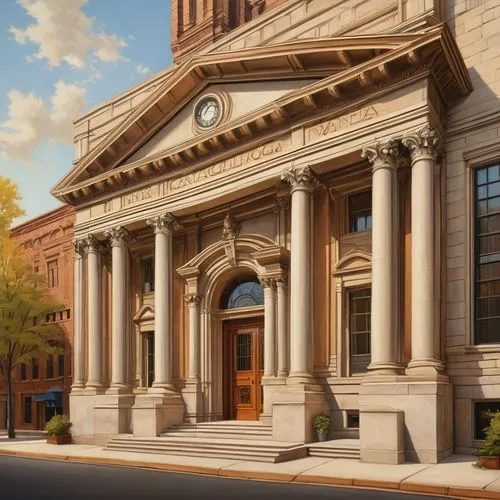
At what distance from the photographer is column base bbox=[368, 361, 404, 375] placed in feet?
60.6

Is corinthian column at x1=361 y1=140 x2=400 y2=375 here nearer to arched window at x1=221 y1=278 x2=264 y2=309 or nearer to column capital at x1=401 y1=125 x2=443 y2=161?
column capital at x1=401 y1=125 x2=443 y2=161

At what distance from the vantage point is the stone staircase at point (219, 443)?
61.4 ft

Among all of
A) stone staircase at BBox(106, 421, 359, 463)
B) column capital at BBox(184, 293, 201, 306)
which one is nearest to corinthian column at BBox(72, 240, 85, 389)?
stone staircase at BBox(106, 421, 359, 463)

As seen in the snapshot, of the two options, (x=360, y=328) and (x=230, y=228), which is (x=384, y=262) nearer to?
(x=360, y=328)

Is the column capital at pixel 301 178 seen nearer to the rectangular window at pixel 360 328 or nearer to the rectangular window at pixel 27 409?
the rectangular window at pixel 360 328

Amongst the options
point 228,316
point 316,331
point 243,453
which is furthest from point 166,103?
point 243,453

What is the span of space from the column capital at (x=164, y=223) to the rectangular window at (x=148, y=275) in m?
2.81

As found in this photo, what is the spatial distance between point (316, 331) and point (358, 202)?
4.12 meters

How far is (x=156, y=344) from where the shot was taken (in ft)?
83.1

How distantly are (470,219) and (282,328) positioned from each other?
6791mm

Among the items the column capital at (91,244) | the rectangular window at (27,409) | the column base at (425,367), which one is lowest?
the rectangular window at (27,409)

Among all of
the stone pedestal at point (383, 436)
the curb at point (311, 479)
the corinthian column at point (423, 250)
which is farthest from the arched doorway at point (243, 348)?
the corinthian column at point (423, 250)

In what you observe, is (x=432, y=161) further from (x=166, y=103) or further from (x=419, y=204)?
(x=166, y=103)

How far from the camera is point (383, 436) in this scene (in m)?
A: 17.4
